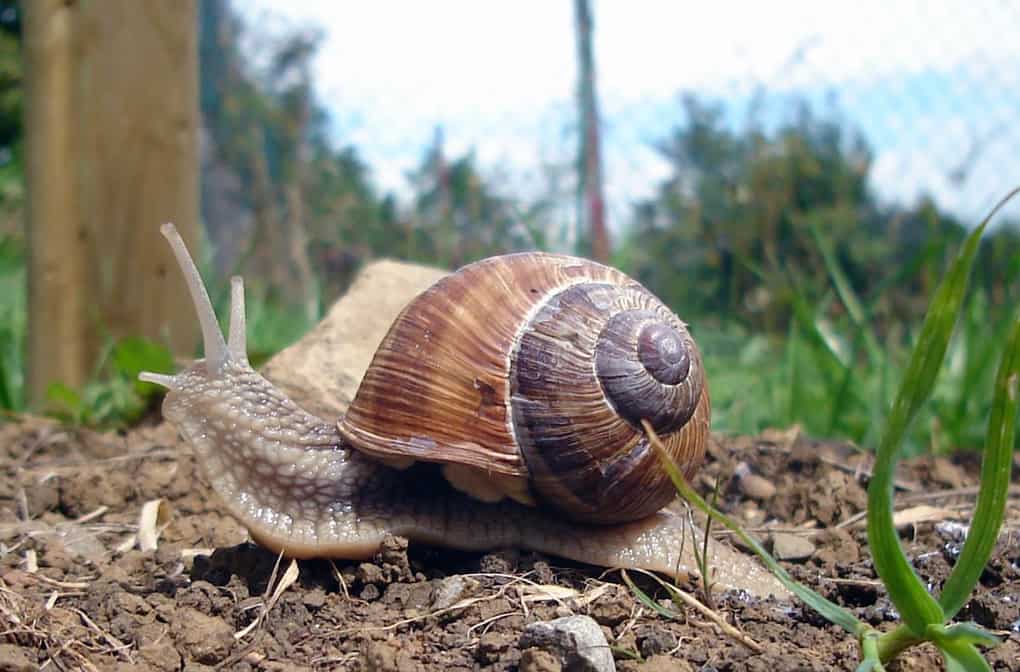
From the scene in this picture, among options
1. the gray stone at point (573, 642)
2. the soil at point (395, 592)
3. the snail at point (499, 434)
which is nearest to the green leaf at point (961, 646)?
the soil at point (395, 592)

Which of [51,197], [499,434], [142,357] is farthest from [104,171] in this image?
[499,434]

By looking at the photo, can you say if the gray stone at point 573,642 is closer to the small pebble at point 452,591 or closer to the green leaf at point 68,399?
the small pebble at point 452,591

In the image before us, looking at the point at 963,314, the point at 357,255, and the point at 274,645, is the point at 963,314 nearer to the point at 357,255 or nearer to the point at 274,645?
the point at 274,645

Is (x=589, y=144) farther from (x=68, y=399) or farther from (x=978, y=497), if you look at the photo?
(x=978, y=497)

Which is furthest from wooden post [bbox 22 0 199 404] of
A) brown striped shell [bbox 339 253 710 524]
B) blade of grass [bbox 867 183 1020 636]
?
blade of grass [bbox 867 183 1020 636]

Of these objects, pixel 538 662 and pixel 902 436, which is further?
pixel 538 662
